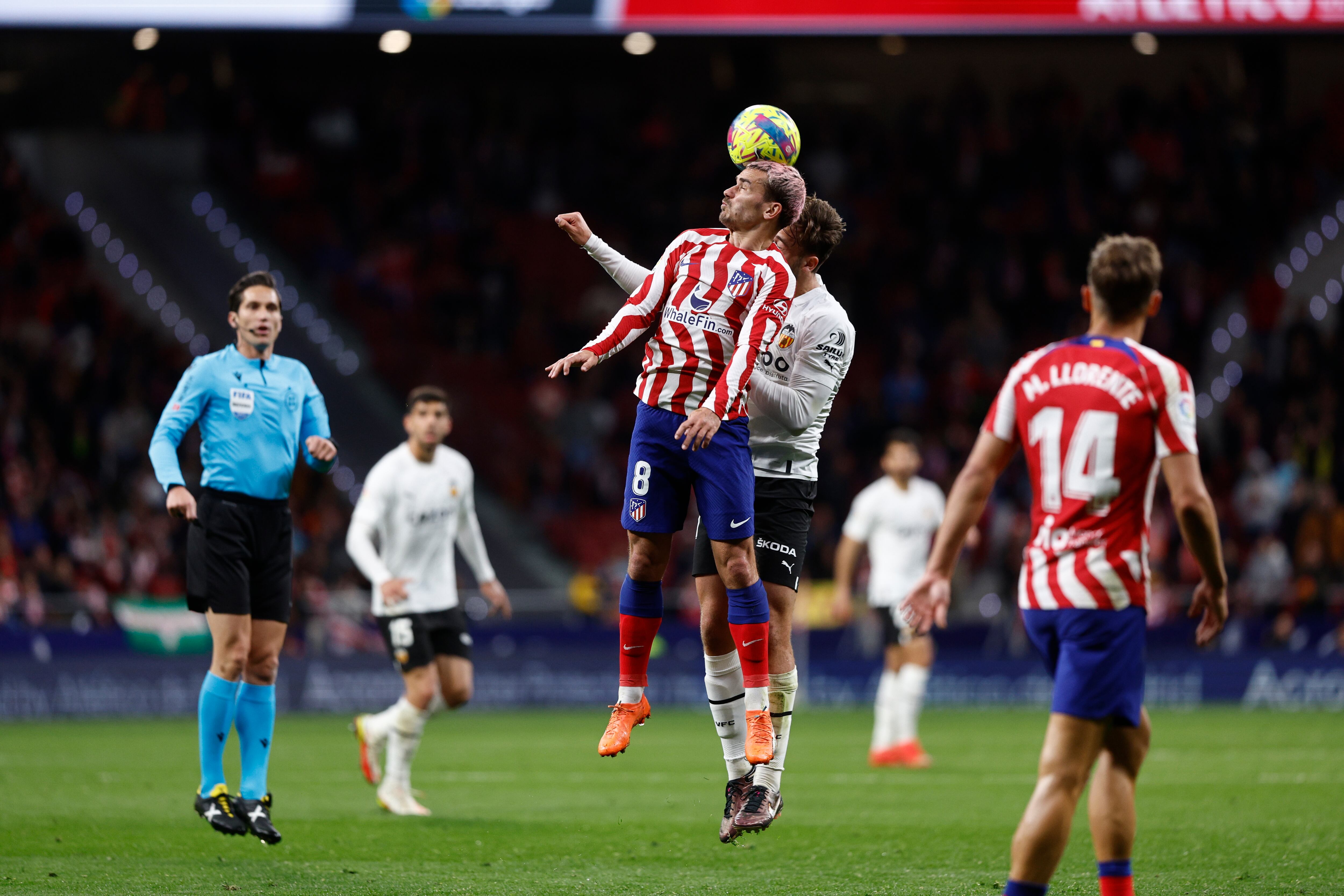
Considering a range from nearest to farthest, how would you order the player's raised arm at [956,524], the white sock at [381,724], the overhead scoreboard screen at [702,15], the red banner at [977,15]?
the player's raised arm at [956,524] < the white sock at [381,724] < the overhead scoreboard screen at [702,15] < the red banner at [977,15]

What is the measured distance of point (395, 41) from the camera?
24.4 m

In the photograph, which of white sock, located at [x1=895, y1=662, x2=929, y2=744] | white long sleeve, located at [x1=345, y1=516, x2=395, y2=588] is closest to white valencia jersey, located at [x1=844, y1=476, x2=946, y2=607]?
white sock, located at [x1=895, y1=662, x2=929, y2=744]

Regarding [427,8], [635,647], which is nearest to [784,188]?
[635,647]

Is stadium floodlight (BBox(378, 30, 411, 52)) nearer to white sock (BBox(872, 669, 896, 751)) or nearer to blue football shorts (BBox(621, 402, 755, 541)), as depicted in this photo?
white sock (BBox(872, 669, 896, 751))

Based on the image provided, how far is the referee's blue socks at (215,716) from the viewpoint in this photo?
28.2 ft

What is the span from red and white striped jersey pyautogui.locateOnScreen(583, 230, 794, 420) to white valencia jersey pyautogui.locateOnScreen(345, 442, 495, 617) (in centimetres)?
404

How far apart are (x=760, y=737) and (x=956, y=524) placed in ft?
6.79

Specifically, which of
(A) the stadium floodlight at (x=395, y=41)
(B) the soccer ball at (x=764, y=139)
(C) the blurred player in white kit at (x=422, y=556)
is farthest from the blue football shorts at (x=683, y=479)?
(A) the stadium floodlight at (x=395, y=41)

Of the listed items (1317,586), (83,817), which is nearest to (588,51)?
(1317,586)

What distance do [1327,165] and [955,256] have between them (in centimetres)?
601

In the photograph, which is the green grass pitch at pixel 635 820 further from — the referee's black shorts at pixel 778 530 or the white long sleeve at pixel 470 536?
the white long sleeve at pixel 470 536

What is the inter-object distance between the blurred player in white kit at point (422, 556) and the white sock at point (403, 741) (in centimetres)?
7

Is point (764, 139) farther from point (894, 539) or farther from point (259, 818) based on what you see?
point (894, 539)

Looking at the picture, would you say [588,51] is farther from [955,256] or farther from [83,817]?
[83,817]
